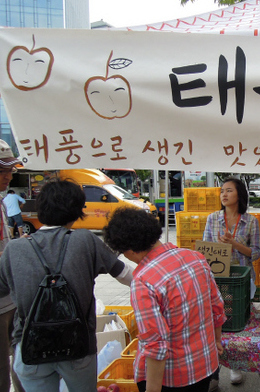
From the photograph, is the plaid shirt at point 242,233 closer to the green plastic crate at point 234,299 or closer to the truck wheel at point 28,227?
the green plastic crate at point 234,299

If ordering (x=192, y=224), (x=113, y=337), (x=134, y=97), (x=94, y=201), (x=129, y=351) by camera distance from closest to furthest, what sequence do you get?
(x=134, y=97)
(x=129, y=351)
(x=113, y=337)
(x=192, y=224)
(x=94, y=201)

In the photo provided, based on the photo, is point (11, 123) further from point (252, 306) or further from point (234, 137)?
point (252, 306)

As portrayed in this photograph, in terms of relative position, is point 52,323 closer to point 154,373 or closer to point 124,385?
point 154,373

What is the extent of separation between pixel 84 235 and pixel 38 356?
0.61m

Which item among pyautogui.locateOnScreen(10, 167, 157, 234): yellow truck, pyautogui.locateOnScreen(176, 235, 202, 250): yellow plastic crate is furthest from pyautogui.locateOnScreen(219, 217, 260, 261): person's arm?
pyautogui.locateOnScreen(10, 167, 157, 234): yellow truck

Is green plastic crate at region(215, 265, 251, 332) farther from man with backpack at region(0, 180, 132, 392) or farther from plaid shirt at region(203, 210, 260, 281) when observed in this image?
man with backpack at region(0, 180, 132, 392)

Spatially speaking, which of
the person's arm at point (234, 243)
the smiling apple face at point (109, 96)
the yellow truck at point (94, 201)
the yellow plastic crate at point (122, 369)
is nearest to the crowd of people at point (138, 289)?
the smiling apple face at point (109, 96)

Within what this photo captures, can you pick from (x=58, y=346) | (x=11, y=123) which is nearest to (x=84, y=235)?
(x=58, y=346)

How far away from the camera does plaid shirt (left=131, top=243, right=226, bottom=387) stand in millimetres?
1613

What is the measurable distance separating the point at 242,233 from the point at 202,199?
2.33m

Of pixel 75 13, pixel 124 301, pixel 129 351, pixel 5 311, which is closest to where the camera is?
pixel 5 311

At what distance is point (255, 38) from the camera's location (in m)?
2.22

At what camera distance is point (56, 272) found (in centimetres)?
183

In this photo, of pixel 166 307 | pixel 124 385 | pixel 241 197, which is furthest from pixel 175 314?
pixel 241 197
